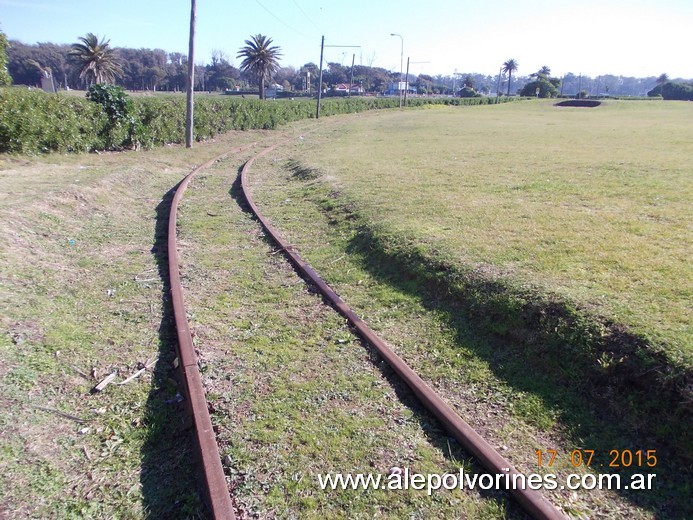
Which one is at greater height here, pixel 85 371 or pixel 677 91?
pixel 677 91

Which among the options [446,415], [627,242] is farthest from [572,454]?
[627,242]

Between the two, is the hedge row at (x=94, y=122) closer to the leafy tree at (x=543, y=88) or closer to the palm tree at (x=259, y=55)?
the palm tree at (x=259, y=55)

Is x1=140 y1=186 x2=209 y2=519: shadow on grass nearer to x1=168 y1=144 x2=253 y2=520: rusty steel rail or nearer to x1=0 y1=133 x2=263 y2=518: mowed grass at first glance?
x1=0 y1=133 x2=263 y2=518: mowed grass

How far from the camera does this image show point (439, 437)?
11.8 ft

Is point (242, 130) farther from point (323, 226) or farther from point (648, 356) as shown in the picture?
point (648, 356)

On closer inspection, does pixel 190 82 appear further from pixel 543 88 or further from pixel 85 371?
pixel 543 88

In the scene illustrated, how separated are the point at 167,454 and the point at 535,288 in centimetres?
364

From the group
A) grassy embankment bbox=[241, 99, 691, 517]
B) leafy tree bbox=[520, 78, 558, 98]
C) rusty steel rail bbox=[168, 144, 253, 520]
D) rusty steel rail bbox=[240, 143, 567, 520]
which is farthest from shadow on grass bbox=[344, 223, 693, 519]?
leafy tree bbox=[520, 78, 558, 98]

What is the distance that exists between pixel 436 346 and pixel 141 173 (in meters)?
11.3

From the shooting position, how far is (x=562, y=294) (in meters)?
4.81

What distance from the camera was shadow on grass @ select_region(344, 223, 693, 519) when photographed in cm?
323

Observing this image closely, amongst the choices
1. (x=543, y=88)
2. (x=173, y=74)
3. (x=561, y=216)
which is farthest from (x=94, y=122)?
(x=543, y=88)

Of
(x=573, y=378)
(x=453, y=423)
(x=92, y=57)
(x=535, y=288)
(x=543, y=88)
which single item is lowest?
(x=453, y=423)

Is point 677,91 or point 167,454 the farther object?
point 677,91
